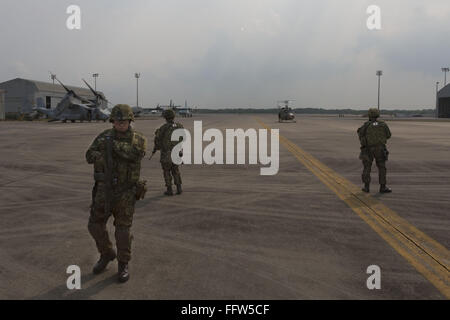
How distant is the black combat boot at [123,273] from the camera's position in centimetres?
418

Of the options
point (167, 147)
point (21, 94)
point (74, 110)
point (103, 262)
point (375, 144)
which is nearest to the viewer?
point (103, 262)

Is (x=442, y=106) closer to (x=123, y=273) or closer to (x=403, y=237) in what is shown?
(x=403, y=237)

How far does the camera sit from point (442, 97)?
79312mm

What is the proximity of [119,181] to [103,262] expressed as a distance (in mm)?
972

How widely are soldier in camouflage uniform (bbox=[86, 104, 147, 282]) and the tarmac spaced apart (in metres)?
0.44

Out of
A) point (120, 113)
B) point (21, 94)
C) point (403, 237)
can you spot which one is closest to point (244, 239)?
point (403, 237)

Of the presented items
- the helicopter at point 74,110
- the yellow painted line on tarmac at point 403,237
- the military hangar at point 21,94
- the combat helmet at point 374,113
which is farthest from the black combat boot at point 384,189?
the military hangar at point 21,94

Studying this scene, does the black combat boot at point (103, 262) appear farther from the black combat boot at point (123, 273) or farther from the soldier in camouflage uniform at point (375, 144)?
the soldier in camouflage uniform at point (375, 144)

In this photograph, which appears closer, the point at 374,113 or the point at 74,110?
the point at 374,113

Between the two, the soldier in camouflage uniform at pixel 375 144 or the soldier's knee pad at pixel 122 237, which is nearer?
the soldier's knee pad at pixel 122 237

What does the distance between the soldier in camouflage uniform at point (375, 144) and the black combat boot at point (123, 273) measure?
6.17 meters

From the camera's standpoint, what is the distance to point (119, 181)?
429 cm

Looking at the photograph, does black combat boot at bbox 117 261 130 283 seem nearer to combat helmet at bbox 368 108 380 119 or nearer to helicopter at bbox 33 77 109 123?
combat helmet at bbox 368 108 380 119
